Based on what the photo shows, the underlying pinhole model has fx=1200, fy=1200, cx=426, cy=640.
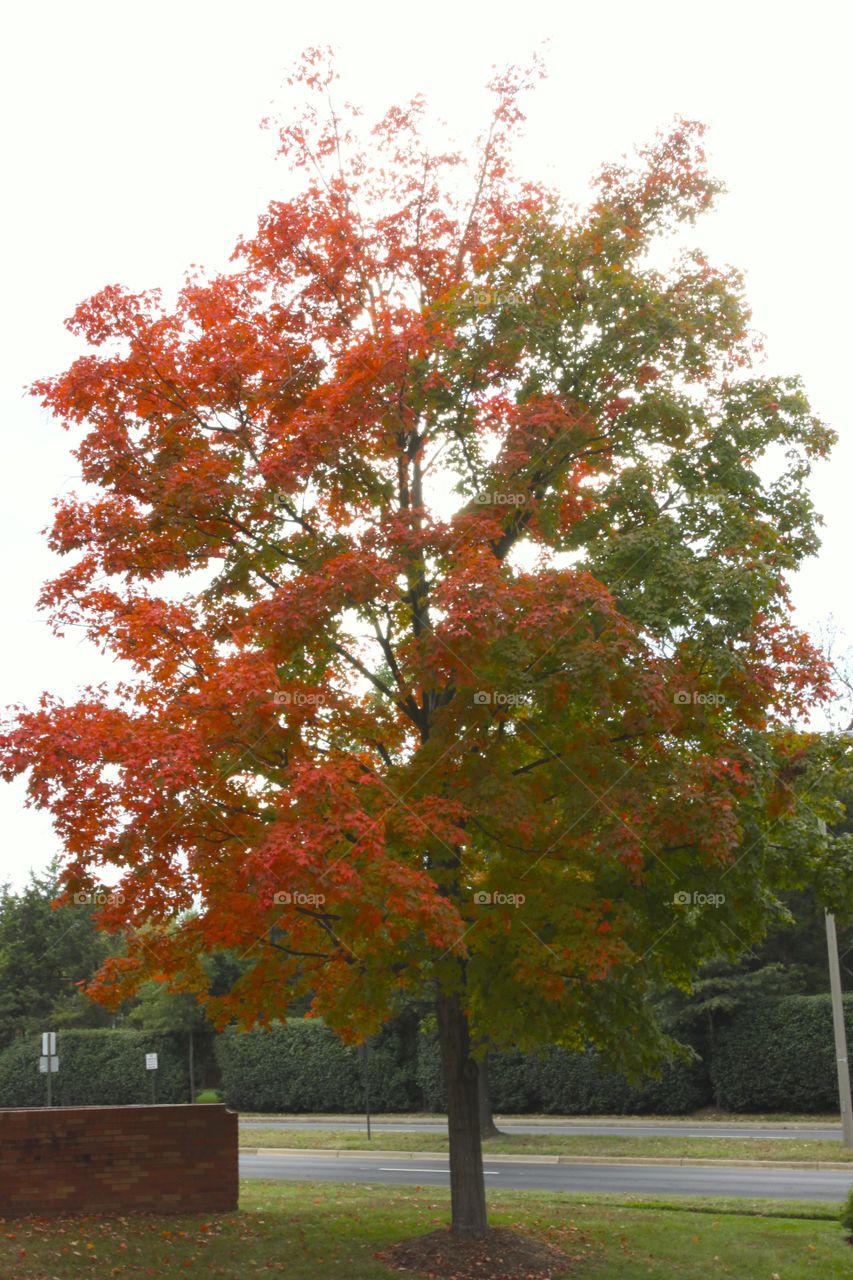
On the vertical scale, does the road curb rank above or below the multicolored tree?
below

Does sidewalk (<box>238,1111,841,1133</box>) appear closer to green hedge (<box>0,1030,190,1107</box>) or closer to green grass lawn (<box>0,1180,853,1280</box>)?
green hedge (<box>0,1030,190,1107</box>)

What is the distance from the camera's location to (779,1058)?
94.5 feet

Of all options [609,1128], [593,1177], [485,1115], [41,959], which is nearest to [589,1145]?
[485,1115]

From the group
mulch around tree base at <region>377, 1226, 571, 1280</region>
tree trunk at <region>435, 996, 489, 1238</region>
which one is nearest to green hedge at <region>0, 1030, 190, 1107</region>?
tree trunk at <region>435, 996, 489, 1238</region>

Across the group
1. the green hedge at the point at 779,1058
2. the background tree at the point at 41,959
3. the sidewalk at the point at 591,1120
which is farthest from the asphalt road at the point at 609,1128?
the background tree at the point at 41,959

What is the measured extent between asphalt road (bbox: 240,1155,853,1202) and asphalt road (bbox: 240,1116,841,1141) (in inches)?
172

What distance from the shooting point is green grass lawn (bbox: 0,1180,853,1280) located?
10.5 meters

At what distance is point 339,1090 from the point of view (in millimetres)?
37156

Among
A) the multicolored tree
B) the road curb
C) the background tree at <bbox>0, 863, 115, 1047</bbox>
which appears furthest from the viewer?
the background tree at <bbox>0, 863, 115, 1047</bbox>

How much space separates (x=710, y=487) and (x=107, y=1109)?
9.19 m

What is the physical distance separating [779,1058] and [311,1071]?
15358mm

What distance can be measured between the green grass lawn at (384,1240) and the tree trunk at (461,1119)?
3.07 ft

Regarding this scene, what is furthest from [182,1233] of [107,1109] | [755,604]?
[755,604]

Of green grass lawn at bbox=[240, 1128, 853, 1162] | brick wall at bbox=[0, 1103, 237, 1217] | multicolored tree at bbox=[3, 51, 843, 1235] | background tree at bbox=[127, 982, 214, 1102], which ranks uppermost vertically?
multicolored tree at bbox=[3, 51, 843, 1235]
